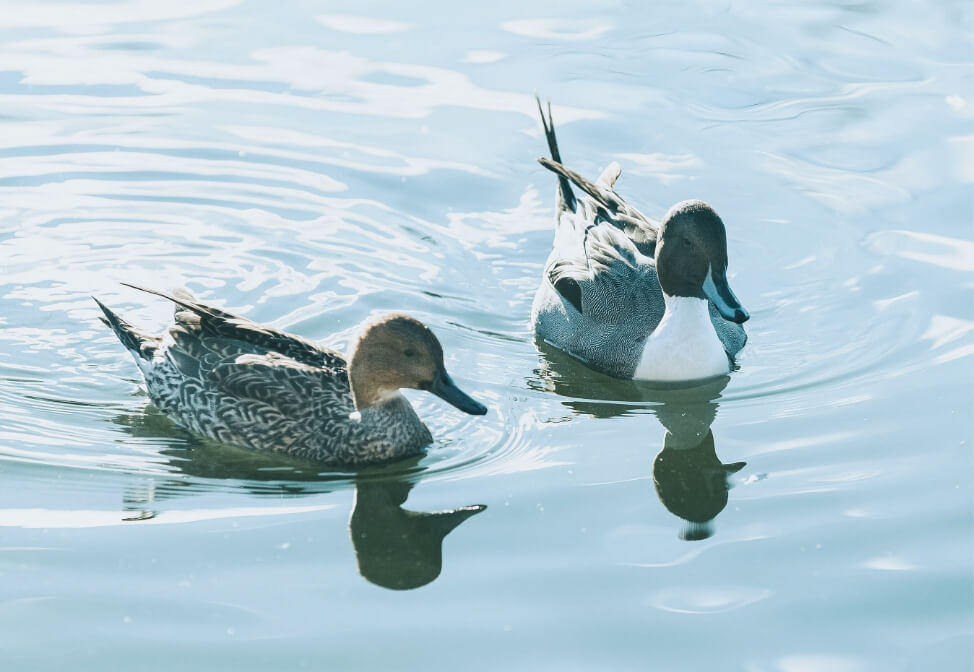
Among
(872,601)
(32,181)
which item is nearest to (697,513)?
(872,601)

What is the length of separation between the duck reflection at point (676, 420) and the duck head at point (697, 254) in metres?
0.51

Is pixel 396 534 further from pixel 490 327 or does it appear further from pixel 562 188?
pixel 562 188

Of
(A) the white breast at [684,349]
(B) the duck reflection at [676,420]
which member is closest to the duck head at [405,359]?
(B) the duck reflection at [676,420]

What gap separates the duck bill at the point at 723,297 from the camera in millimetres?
8733

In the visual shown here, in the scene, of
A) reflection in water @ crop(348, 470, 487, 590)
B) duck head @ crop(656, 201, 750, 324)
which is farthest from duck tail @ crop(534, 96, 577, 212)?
reflection in water @ crop(348, 470, 487, 590)

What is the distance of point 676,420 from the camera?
27.7ft

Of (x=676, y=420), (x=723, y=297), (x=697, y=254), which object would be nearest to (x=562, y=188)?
(x=697, y=254)

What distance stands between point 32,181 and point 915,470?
22.8 feet

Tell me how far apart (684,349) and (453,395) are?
1967mm

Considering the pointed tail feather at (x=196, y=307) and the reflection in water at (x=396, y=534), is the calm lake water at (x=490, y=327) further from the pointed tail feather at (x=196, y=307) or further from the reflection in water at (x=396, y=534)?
the pointed tail feather at (x=196, y=307)

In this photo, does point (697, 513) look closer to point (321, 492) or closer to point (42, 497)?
point (321, 492)

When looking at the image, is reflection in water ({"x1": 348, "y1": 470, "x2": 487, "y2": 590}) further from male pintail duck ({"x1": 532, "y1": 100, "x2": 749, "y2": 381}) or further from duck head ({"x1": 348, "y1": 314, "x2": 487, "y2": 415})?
male pintail duck ({"x1": 532, "y1": 100, "x2": 749, "y2": 381})

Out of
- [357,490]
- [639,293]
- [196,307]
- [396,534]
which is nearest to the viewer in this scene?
[396,534]

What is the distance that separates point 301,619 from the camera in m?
6.11
